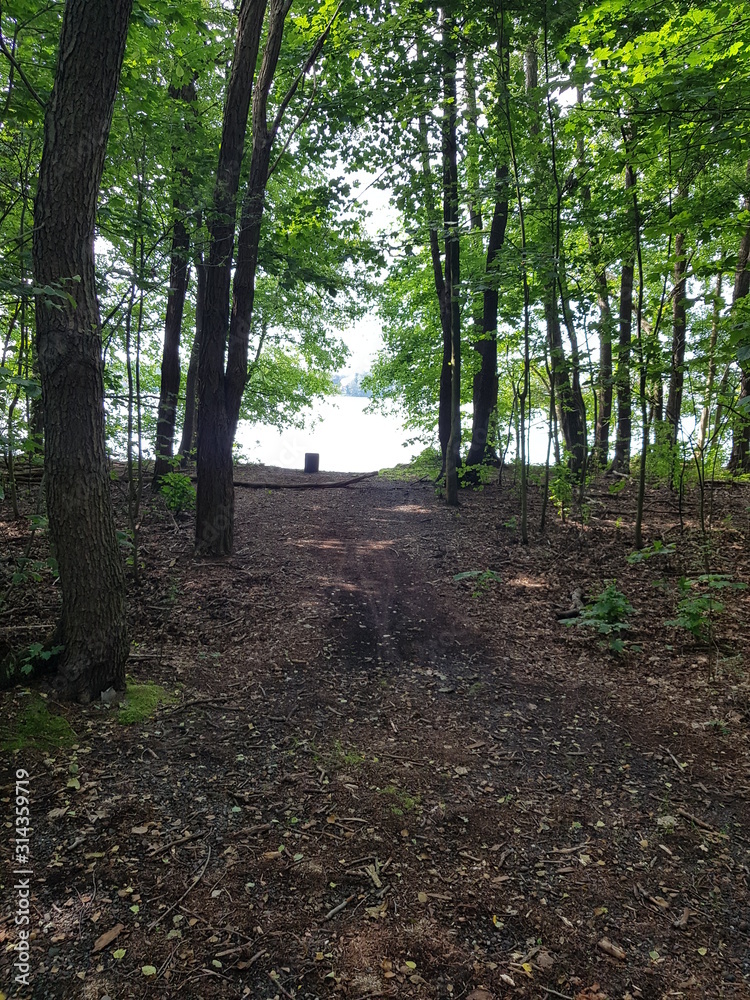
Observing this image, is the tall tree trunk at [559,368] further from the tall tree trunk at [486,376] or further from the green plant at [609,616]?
the green plant at [609,616]

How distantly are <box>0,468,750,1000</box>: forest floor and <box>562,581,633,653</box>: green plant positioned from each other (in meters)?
0.17

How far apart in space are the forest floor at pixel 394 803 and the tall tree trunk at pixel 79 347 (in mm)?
527

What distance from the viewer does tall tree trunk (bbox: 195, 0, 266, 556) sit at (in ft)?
22.3

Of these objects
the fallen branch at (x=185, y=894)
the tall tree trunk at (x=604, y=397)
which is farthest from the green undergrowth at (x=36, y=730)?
the tall tree trunk at (x=604, y=397)

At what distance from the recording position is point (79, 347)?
3613 millimetres

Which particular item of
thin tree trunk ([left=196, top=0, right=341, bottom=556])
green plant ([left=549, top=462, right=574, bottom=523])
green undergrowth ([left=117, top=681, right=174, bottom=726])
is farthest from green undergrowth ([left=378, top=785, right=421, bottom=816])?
green plant ([left=549, top=462, right=574, bottom=523])

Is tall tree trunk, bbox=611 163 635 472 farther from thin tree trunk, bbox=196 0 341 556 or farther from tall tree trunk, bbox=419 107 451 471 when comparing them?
thin tree trunk, bbox=196 0 341 556

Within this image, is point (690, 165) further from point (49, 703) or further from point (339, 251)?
point (49, 703)

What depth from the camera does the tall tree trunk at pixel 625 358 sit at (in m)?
6.51

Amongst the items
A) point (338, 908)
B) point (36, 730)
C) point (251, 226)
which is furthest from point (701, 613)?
point (251, 226)

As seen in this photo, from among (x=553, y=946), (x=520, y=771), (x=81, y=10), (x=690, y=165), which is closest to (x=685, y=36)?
(x=690, y=165)

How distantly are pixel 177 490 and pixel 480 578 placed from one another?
4.80 meters

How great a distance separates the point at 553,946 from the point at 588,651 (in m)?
3.28

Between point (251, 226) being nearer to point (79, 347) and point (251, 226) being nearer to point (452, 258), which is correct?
point (452, 258)
